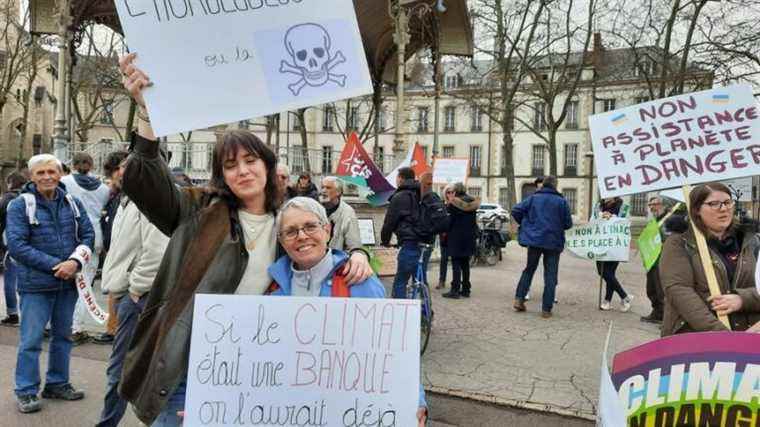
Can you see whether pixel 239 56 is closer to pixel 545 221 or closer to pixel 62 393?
pixel 62 393

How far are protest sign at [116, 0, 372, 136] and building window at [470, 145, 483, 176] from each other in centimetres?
5007

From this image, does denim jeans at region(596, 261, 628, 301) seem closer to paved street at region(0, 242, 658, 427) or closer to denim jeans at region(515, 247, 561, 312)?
paved street at region(0, 242, 658, 427)

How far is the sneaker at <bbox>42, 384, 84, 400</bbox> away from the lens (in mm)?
4219

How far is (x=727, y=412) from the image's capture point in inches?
85.8

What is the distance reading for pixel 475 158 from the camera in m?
51.6

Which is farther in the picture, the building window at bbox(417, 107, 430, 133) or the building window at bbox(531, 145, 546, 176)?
the building window at bbox(417, 107, 430, 133)

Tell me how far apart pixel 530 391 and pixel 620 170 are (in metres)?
2.15

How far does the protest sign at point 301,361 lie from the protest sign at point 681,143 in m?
2.05

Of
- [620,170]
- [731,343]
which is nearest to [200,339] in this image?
[731,343]

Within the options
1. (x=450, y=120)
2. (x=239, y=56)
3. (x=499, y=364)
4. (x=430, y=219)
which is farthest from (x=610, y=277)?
(x=450, y=120)

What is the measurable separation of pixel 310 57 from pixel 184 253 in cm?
88

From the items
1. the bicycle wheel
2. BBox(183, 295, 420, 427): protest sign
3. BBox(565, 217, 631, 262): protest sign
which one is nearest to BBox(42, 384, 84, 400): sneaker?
the bicycle wheel

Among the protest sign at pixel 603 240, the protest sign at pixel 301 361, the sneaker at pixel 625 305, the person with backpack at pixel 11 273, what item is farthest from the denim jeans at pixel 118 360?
the sneaker at pixel 625 305

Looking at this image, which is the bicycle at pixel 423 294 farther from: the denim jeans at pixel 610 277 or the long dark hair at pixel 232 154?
the long dark hair at pixel 232 154
